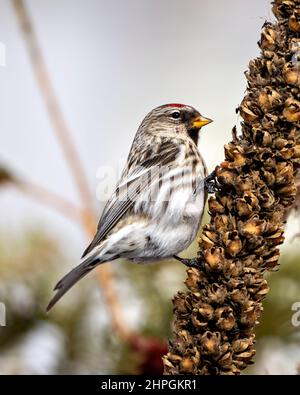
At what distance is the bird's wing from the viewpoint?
80.1 inches

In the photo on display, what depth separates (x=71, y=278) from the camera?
1.74m

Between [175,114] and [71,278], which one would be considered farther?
[175,114]

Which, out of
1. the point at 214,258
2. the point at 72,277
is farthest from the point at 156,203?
the point at 214,258

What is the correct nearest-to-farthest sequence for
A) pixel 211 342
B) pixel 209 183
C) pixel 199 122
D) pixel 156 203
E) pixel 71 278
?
pixel 211 342
pixel 71 278
pixel 209 183
pixel 156 203
pixel 199 122

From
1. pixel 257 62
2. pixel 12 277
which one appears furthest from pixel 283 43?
pixel 12 277

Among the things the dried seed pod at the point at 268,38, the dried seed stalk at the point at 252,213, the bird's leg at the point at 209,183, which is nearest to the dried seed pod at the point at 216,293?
the dried seed stalk at the point at 252,213

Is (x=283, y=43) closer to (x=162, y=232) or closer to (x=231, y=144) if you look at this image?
(x=231, y=144)

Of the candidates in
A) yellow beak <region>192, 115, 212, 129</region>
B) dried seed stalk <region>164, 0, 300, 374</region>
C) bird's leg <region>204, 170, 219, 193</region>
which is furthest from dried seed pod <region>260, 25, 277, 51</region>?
yellow beak <region>192, 115, 212, 129</region>

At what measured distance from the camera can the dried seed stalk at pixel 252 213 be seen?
1333 millimetres

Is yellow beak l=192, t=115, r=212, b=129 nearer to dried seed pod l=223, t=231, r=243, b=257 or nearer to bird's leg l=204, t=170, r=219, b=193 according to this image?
bird's leg l=204, t=170, r=219, b=193

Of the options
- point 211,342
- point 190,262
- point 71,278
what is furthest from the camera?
point 71,278

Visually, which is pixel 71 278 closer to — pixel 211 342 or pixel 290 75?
pixel 211 342

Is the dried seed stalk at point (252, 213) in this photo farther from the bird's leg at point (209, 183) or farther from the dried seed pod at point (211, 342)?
the bird's leg at point (209, 183)

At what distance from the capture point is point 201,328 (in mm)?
1344
